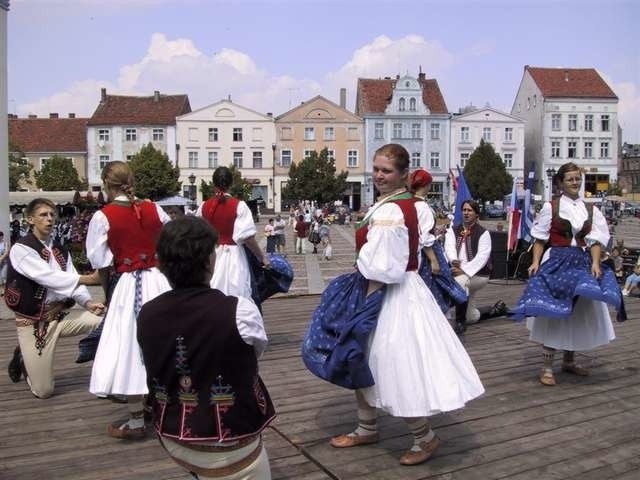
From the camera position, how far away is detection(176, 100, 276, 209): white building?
54125 millimetres

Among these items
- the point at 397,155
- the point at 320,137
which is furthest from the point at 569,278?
the point at 320,137

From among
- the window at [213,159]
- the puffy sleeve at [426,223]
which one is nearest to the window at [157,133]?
the window at [213,159]

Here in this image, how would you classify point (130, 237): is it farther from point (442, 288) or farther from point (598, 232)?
point (598, 232)

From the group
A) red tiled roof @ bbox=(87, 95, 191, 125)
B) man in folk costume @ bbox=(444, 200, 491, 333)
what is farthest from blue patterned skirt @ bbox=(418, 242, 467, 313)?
red tiled roof @ bbox=(87, 95, 191, 125)

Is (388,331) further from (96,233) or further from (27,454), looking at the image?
(27,454)

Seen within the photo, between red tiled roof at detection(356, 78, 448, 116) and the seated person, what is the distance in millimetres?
54065

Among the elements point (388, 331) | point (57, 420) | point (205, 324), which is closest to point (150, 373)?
point (205, 324)

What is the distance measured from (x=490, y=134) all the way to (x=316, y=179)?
16.6 metres

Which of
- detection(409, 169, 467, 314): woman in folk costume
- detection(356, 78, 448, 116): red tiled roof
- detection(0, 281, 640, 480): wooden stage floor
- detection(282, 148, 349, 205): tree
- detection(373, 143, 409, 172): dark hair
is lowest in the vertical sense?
detection(0, 281, 640, 480): wooden stage floor

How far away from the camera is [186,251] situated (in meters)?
2.15

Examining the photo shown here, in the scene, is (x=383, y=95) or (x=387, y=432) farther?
(x=383, y=95)

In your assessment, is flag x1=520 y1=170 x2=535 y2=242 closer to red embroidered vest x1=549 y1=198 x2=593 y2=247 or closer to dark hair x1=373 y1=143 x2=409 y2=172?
red embroidered vest x1=549 y1=198 x2=593 y2=247

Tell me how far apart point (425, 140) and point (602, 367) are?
5120 centimetres

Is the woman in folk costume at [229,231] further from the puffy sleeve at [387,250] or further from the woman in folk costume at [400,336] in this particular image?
the puffy sleeve at [387,250]
